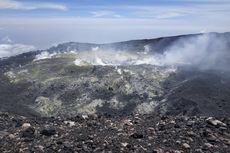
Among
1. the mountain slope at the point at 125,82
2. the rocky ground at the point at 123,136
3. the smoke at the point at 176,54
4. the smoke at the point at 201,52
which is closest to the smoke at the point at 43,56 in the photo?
the smoke at the point at 176,54

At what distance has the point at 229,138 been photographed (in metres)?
24.0

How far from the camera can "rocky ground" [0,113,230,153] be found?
22000 millimetres

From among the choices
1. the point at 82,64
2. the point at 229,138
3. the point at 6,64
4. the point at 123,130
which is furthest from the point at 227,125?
the point at 6,64

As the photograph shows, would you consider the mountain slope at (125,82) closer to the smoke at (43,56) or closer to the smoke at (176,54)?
the smoke at (176,54)

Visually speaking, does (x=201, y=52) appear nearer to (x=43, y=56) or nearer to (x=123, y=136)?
(x=43, y=56)

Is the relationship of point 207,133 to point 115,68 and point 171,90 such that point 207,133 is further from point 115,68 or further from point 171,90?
point 115,68

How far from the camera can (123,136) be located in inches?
922

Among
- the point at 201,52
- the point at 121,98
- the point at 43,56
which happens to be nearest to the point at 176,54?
the point at 201,52

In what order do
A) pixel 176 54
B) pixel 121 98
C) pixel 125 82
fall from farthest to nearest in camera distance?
pixel 176 54 → pixel 125 82 → pixel 121 98

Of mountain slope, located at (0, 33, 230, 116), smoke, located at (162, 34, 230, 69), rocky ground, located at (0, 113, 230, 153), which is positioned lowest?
mountain slope, located at (0, 33, 230, 116)

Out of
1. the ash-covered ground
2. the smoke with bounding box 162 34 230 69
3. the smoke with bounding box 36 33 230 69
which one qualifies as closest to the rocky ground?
the ash-covered ground

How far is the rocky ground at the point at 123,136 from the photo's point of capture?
72.2ft

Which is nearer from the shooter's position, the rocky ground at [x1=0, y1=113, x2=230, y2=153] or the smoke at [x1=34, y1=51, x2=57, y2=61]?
the rocky ground at [x1=0, y1=113, x2=230, y2=153]

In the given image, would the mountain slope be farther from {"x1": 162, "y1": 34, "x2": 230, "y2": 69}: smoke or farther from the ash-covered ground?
the ash-covered ground
